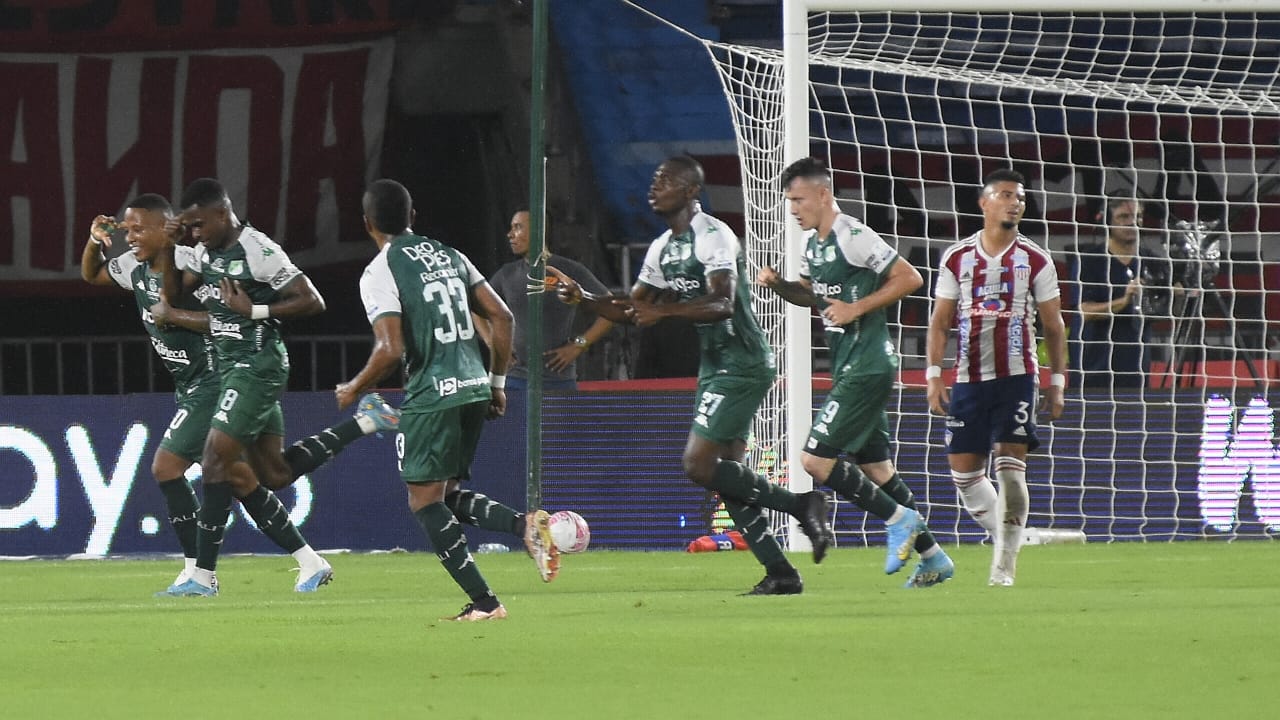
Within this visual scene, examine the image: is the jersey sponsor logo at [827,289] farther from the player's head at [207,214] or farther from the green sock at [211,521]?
the green sock at [211,521]

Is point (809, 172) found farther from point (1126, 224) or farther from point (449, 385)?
point (1126, 224)

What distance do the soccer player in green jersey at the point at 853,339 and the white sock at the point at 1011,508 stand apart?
272mm

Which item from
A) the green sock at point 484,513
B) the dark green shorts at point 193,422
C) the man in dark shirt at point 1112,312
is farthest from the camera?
the man in dark shirt at point 1112,312

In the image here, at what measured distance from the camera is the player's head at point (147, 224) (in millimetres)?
9688

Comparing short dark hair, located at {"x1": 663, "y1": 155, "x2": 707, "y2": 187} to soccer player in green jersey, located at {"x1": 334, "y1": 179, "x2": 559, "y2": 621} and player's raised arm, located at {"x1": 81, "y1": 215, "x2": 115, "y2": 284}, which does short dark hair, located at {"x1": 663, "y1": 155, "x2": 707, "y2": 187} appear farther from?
player's raised arm, located at {"x1": 81, "y1": 215, "x2": 115, "y2": 284}

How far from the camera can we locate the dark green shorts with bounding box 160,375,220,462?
9.79m

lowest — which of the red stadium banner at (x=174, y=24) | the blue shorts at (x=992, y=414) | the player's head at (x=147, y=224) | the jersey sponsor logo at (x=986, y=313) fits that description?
the blue shorts at (x=992, y=414)

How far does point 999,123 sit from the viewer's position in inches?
640

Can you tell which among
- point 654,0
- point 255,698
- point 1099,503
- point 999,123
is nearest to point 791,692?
point 255,698

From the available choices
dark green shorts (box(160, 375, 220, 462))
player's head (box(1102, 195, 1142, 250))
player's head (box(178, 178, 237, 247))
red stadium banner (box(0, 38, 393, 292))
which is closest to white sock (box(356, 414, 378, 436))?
dark green shorts (box(160, 375, 220, 462))

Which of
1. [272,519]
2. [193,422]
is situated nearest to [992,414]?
[272,519]

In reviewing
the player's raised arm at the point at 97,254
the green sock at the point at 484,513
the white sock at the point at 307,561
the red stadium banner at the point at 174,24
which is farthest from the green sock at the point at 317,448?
the red stadium banner at the point at 174,24

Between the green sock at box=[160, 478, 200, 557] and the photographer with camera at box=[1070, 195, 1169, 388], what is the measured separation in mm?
6011

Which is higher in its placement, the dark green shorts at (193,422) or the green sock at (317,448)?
the dark green shorts at (193,422)
